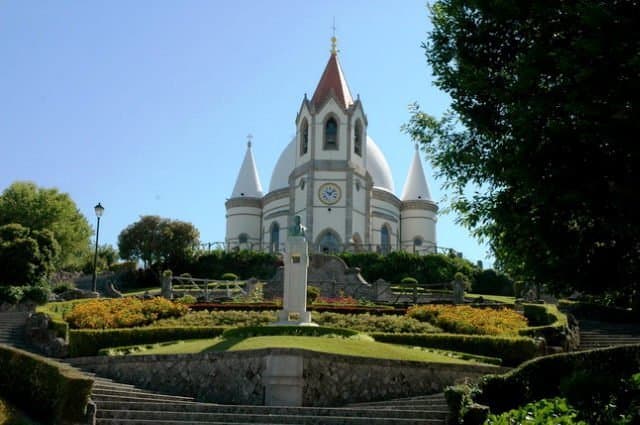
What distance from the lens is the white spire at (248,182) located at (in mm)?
76125

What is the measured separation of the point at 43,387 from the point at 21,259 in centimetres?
2833

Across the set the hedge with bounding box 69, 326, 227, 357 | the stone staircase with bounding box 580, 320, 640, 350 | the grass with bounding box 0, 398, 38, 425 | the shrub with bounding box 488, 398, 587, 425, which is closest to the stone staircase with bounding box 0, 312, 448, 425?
the grass with bounding box 0, 398, 38, 425

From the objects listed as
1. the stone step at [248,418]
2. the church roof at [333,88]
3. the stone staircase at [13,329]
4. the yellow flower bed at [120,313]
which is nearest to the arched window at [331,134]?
the church roof at [333,88]

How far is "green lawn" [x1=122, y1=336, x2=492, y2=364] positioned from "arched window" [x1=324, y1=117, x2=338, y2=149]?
45.5 meters

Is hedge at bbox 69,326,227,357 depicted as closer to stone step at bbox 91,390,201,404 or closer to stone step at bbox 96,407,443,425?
stone step at bbox 91,390,201,404

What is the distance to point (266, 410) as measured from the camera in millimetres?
17938

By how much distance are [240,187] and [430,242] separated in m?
17.5

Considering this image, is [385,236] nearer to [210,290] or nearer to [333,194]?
[333,194]

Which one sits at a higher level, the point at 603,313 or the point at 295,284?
the point at 295,284

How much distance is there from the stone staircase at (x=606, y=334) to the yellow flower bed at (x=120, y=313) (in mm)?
14609

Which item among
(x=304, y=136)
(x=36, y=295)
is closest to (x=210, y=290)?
(x=36, y=295)

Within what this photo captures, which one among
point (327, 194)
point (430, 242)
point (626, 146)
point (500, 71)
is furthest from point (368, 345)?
point (430, 242)

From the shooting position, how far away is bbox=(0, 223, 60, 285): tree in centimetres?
4416

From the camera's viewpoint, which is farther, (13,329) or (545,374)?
(13,329)
